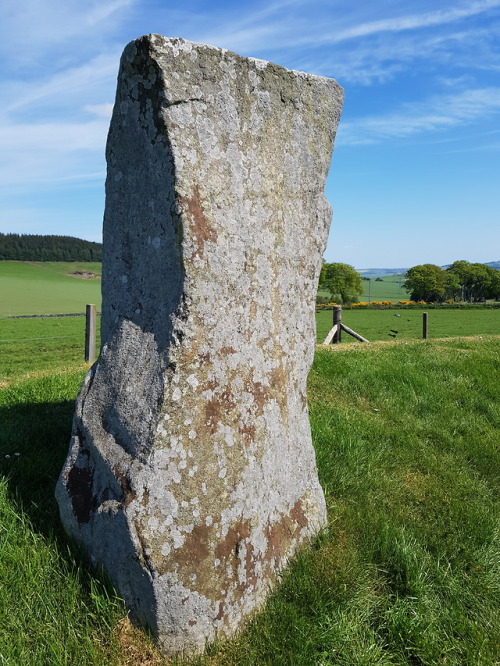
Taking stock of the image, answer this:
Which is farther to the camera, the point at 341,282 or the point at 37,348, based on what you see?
the point at 341,282

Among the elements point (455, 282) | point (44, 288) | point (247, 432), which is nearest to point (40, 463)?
point (247, 432)

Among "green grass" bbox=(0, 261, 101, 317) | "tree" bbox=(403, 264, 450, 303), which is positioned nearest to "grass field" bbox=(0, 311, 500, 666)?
"green grass" bbox=(0, 261, 101, 317)

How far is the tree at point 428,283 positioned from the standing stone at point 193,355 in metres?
102

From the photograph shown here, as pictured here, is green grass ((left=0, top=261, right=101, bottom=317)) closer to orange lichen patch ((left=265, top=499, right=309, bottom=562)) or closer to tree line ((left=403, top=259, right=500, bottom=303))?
orange lichen patch ((left=265, top=499, right=309, bottom=562))

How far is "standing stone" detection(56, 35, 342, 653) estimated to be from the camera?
3.54 meters

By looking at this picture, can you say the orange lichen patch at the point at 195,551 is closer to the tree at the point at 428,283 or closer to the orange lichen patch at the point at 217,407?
the orange lichen patch at the point at 217,407

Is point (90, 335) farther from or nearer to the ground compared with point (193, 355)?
nearer to the ground

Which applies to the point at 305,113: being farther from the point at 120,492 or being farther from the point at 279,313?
the point at 120,492

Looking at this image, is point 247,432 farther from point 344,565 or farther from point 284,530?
point 344,565

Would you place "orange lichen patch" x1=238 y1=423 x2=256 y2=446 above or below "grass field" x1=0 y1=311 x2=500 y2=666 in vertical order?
above

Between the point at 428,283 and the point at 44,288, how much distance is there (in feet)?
224

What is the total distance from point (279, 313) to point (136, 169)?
154cm

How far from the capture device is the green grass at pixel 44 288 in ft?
221

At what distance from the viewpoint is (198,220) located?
3.70 metres
